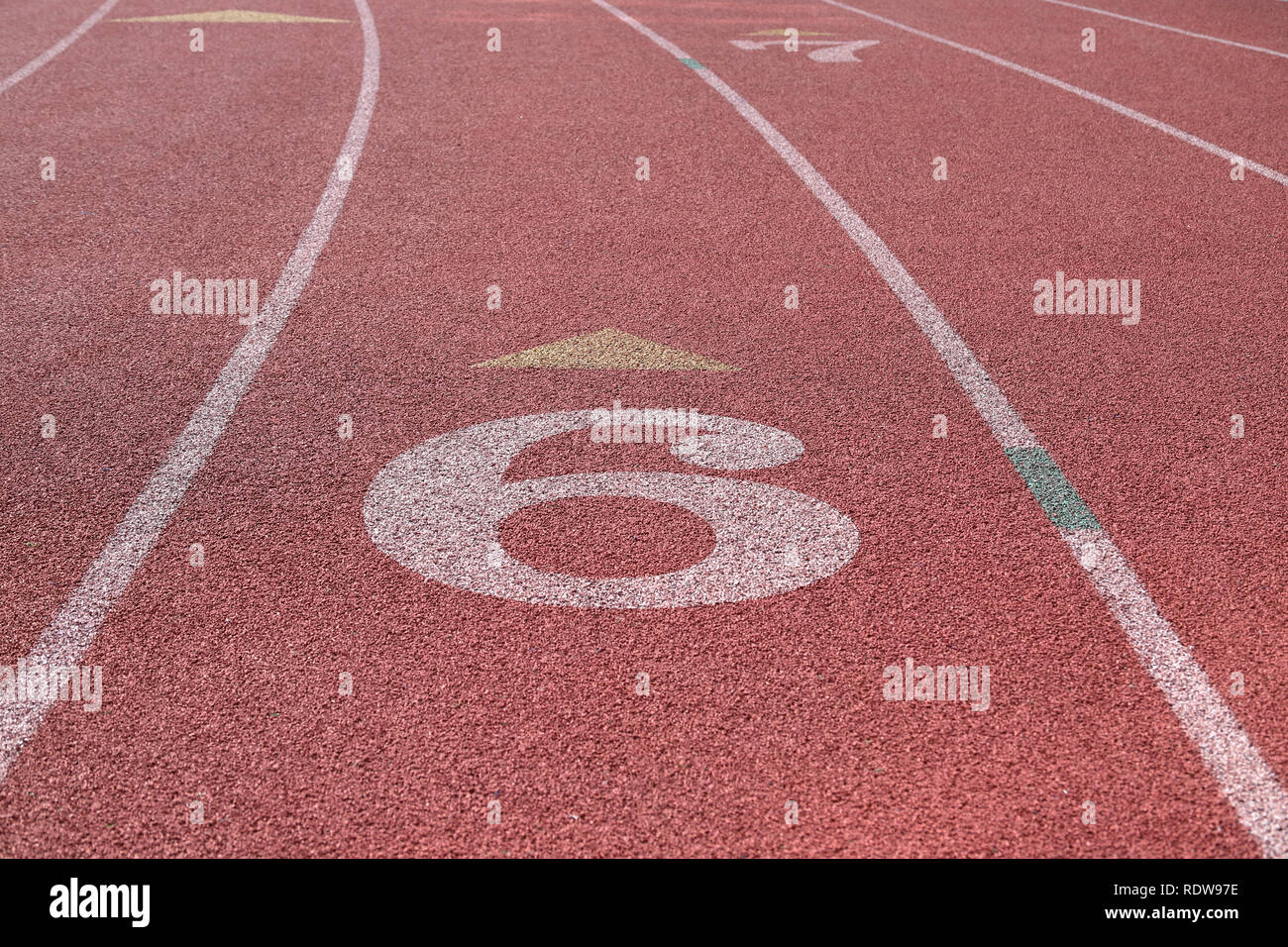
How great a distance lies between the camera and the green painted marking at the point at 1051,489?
4676mm

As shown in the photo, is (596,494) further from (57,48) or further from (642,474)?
(57,48)

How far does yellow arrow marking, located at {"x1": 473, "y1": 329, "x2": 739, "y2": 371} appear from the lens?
19.8ft

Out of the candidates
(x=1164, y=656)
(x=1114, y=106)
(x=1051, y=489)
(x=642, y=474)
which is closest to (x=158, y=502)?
(x=642, y=474)

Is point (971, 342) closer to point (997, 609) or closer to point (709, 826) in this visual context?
point (997, 609)

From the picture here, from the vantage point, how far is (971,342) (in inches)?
250

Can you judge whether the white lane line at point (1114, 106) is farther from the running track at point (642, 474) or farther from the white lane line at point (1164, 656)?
the white lane line at point (1164, 656)

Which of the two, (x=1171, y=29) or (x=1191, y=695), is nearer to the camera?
(x=1191, y=695)

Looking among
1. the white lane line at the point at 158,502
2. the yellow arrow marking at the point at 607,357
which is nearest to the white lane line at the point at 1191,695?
the yellow arrow marking at the point at 607,357

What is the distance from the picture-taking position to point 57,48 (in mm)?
13625

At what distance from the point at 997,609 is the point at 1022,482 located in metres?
0.99

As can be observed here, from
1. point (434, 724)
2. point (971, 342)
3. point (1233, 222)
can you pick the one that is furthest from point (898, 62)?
point (434, 724)

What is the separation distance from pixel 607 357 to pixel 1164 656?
10.2 ft

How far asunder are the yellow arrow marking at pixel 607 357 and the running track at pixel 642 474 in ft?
0.32
